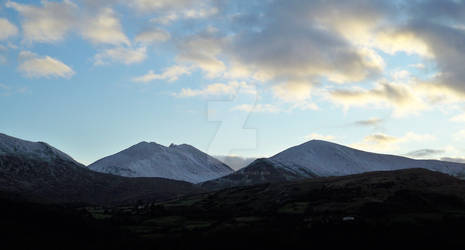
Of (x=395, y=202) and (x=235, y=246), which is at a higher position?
(x=395, y=202)

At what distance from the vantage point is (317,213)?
188500mm

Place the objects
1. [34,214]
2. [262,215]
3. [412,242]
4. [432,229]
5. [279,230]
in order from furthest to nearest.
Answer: [262,215]
[34,214]
[279,230]
[432,229]
[412,242]

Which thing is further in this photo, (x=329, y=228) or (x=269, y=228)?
(x=269, y=228)

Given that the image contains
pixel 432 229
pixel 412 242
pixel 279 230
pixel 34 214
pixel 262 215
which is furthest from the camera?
pixel 262 215

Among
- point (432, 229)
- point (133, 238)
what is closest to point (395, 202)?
point (432, 229)

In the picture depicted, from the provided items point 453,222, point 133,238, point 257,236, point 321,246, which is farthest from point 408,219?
point 133,238

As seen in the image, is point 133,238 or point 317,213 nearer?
point 133,238

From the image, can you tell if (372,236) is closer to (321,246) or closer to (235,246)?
(321,246)

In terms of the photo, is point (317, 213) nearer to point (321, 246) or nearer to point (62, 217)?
point (321, 246)

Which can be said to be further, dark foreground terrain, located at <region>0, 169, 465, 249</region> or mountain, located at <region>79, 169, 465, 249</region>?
dark foreground terrain, located at <region>0, 169, 465, 249</region>

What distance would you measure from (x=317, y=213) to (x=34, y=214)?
117 meters

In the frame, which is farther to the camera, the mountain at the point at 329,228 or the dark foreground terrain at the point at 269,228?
the dark foreground terrain at the point at 269,228

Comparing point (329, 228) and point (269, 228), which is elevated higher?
point (329, 228)

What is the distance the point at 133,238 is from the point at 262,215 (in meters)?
66.8
